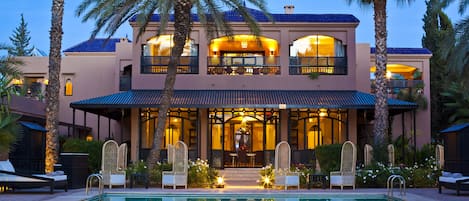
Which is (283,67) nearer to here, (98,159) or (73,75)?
(98,159)

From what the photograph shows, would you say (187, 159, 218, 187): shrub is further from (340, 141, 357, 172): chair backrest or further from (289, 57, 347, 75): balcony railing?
(289, 57, 347, 75): balcony railing

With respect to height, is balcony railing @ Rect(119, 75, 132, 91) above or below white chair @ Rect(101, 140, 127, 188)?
above

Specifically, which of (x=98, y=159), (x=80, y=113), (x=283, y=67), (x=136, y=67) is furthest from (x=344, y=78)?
(x=80, y=113)

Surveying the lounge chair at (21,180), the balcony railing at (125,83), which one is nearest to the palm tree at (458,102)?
the balcony railing at (125,83)

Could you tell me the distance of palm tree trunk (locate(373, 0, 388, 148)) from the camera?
884 inches

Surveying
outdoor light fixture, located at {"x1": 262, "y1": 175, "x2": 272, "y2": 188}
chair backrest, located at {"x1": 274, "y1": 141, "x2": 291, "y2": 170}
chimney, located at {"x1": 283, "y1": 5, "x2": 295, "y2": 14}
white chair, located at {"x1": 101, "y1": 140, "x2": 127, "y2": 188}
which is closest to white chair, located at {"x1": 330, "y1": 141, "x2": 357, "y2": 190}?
chair backrest, located at {"x1": 274, "y1": 141, "x2": 291, "y2": 170}

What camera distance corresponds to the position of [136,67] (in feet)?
92.7

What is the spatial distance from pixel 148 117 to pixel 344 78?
919cm

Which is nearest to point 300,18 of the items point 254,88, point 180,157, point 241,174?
point 254,88

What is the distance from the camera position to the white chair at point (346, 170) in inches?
766

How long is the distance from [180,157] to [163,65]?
968cm

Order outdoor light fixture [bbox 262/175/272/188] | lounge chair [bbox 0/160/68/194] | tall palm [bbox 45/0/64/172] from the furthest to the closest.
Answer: tall palm [bbox 45/0/64/172], outdoor light fixture [bbox 262/175/272/188], lounge chair [bbox 0/160/68/194]

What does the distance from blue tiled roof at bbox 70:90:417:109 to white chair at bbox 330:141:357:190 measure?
5.93m

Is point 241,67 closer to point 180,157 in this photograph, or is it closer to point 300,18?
point 300,18
